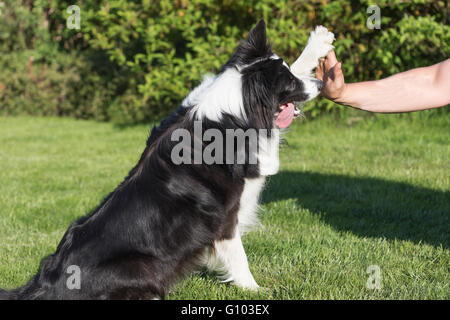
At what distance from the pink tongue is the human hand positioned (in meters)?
0.38

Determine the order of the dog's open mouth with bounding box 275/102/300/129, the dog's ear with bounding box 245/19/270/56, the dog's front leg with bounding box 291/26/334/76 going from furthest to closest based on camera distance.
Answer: the dog's front leg with bounding box 291/26/334/76
the dog's open mouth with bounding box 275/102/300/129
the dog's ear with bounding box 245/19/270/56

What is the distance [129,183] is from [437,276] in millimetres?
2111

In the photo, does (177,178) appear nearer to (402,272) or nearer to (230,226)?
(230,226)

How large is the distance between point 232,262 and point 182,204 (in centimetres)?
58

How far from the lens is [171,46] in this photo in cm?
932

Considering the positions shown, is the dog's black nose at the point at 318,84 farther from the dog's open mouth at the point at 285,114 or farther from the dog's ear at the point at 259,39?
the dog's ear at the point at 259,39

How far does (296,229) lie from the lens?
4148 millimetres

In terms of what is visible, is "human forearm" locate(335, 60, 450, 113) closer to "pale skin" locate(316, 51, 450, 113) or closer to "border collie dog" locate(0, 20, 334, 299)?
"pale skin" locate(316, 51, 450, 113)

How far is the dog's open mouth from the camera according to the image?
9.15ft

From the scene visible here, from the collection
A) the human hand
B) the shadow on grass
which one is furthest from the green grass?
the human hand

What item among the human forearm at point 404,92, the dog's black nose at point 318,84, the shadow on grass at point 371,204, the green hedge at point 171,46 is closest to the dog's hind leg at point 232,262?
the dog's black nose at point 318,84

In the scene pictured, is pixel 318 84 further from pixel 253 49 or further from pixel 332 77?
pixel 253 49

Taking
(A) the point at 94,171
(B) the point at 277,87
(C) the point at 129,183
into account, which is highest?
(B) the point at 277,87
